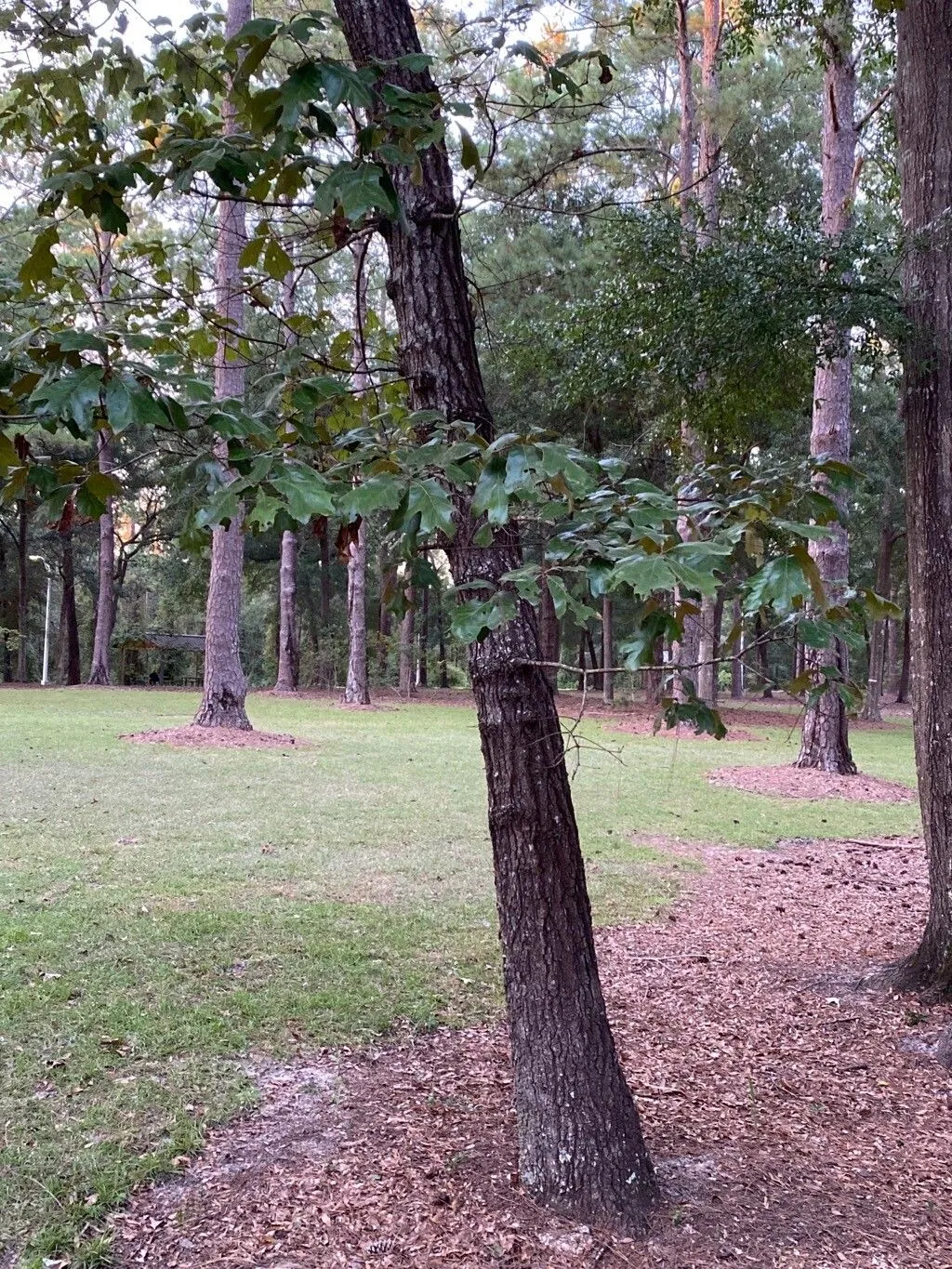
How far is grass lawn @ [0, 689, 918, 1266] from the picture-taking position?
2779 millimetres

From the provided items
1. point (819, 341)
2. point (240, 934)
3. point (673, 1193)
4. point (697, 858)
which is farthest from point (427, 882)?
point (819, 341)

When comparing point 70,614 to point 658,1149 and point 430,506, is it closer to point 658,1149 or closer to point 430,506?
point 658,1149

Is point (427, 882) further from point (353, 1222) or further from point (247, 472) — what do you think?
point (247, 472)

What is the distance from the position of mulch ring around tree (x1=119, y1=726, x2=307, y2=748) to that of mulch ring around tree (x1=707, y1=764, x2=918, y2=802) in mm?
5626

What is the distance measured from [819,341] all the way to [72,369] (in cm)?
487

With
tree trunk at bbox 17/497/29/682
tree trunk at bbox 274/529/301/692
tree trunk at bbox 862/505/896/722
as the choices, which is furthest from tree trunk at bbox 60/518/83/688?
tree trunk at bbox 862/505/896/722

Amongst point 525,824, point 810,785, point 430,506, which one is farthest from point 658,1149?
point 810,785

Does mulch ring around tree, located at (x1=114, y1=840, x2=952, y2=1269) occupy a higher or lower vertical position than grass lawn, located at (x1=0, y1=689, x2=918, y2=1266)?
lower

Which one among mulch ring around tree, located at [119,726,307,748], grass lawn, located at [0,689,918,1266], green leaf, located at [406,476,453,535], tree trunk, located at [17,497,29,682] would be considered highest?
tree trunk, located at [17,497,29,682]

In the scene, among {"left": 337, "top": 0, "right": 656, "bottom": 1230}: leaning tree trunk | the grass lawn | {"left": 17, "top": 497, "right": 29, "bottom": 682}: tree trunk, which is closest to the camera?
{"left": 337, "top": 0, "right": 656, "bottom": 1230}: leaning tree trunk

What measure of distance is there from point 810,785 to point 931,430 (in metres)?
7.29

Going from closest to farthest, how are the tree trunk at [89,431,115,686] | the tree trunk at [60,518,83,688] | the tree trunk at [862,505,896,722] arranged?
the tree trunk at [862,505,896,722] → the tree trunk at [89,431,115,686] → the tree trunk at [60,518,83,688]

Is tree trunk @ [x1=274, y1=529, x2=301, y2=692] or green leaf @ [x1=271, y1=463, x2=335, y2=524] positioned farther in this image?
tree trunk @ [x1=274, y1=529, x2=301, y2=692]

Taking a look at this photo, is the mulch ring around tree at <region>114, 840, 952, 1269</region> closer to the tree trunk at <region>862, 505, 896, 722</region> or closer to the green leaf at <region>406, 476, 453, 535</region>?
the green leaf at <region>406, 476, 453, 535</region>
